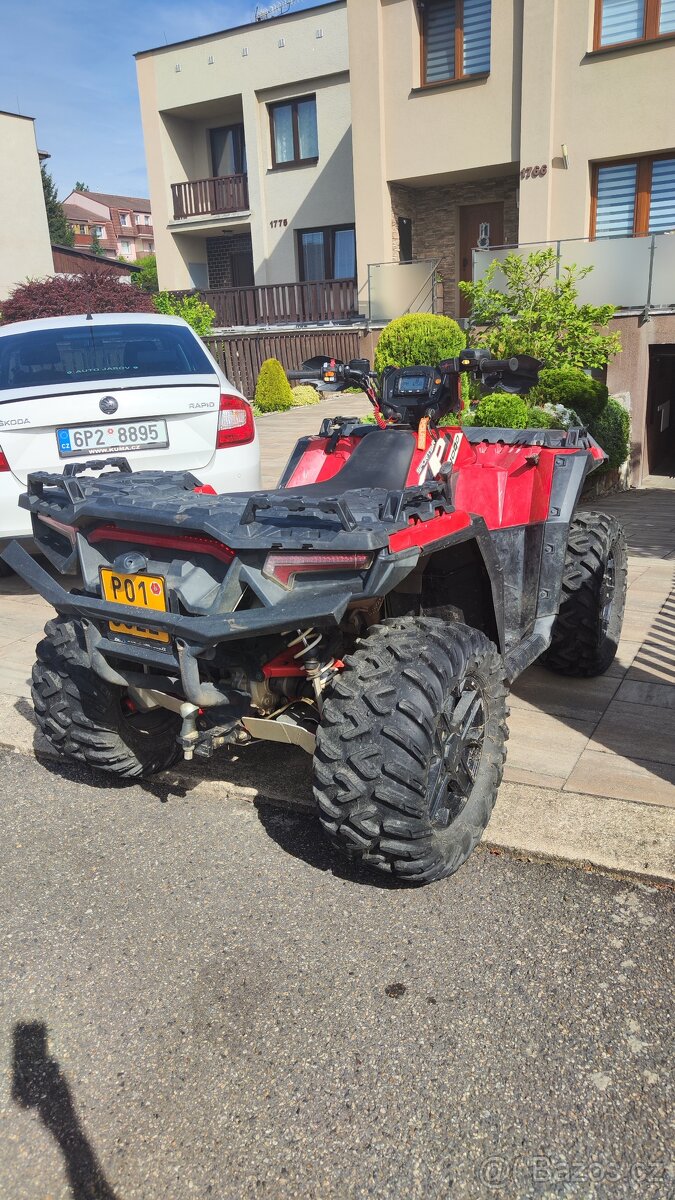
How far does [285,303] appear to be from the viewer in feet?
70.4

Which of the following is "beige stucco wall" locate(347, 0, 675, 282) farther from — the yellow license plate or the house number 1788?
the yellow license plate

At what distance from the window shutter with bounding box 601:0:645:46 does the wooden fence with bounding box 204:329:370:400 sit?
648 cm

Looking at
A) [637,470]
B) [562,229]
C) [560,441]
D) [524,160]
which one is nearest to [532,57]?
[524,160]

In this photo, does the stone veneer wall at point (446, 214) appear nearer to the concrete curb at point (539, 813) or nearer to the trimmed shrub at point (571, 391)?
the trimmed shrub at point (571, 391)

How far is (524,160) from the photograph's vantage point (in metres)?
15.9

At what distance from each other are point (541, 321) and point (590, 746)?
29.4 feet

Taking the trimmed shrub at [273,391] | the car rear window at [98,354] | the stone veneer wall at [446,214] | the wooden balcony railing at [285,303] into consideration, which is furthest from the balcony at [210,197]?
the car rear window at [98,354]

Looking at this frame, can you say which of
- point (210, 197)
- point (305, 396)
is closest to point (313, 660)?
point (305, 396)

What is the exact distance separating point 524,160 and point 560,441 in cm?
1388

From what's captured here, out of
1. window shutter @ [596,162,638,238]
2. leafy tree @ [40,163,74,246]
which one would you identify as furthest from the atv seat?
leafy tree @ [40,163,74,246]

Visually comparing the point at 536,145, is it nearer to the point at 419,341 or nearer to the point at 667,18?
the point at 667,18

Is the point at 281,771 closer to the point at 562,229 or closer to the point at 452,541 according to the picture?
the point at 452,541

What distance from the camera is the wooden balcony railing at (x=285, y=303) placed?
66.8 ft

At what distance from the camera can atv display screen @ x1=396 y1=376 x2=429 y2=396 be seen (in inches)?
146
